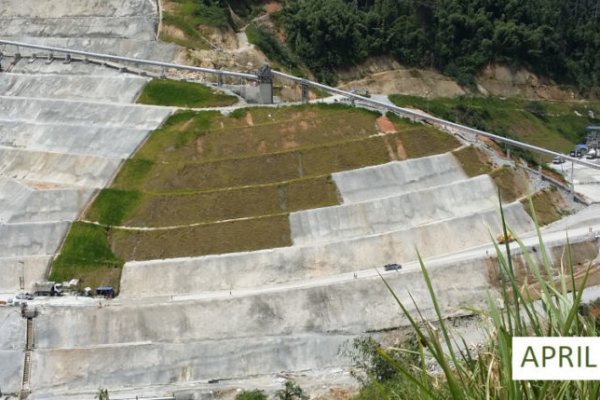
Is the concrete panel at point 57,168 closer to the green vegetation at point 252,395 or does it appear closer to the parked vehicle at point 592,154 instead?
the green vegetation at point 252,395

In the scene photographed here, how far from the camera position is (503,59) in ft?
412

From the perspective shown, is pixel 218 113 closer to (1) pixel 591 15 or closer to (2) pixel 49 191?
(2) pixel 49 191

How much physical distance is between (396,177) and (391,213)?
177 inches

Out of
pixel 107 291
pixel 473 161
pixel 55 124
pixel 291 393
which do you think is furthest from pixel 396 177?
pixel 55 124

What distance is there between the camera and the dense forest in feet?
375

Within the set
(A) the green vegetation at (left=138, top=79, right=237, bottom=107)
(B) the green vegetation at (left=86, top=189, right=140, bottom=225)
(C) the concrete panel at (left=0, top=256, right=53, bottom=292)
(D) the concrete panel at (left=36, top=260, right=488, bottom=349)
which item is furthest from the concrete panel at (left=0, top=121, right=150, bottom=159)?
(D) the concrete panel at (left=36, top=260, right=488, bottom=349)

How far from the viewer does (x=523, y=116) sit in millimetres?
117312

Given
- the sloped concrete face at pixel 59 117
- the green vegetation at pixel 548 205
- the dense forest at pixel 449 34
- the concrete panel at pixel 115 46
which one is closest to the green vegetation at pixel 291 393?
the sloped concrete face at pixel 59 117

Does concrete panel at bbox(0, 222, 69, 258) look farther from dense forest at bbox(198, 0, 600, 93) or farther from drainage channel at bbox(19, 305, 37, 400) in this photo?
dense forest at bbox(198, 0, 600, 93)

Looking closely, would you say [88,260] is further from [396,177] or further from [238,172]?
[396,177]

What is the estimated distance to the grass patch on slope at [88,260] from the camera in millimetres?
68312

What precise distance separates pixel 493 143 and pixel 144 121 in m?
33.0

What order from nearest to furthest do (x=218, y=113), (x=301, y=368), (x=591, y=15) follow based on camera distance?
(x=301, y=368) < (x=218, y=113) < (x=591, y=15)

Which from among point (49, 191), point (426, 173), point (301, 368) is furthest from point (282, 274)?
point (49, 191)
